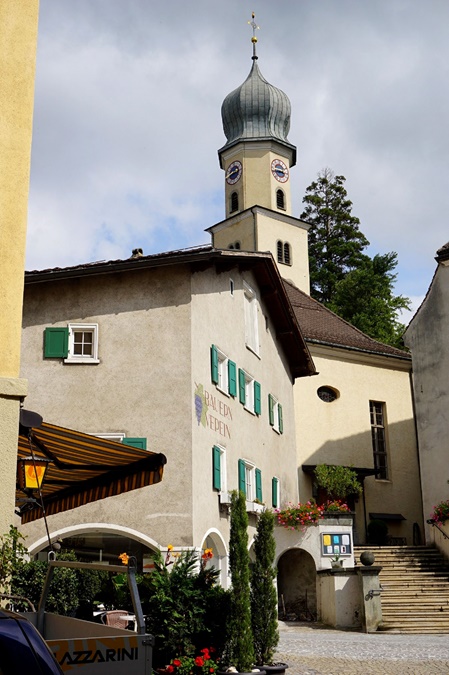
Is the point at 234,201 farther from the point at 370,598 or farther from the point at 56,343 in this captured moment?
the point at 370,598

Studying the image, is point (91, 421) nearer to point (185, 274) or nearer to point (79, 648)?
point (185, 274)

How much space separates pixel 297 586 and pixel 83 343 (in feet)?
29.4

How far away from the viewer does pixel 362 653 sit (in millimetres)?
14516

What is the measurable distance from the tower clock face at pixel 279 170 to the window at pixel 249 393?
24319 millimetres

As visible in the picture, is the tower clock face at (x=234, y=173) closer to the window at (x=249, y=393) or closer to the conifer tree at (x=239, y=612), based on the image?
the window at (x=249, y=393)

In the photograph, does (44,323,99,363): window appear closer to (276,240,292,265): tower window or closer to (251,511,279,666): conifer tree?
(251,511,279,666): conifer tree

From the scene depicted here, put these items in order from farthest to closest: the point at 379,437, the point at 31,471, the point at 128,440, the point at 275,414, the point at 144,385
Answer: the point at 379,437 < the point at 275,414 < the point at 144,385 < the point at 128,440 < the point at 31,471

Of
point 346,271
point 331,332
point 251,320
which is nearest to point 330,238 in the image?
point 346,271

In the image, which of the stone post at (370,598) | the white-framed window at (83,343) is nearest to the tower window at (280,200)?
the stone post at (370,598)

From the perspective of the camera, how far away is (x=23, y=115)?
7.54 metres

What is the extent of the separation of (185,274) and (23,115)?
10.6 m

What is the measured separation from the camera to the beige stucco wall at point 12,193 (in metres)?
6.80

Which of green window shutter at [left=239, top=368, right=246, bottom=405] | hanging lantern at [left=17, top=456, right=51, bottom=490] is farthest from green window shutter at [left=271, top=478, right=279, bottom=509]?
hanging lantern at [left=17, top=456, right=51, bottom=490]

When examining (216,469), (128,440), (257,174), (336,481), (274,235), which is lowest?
(216,469)
